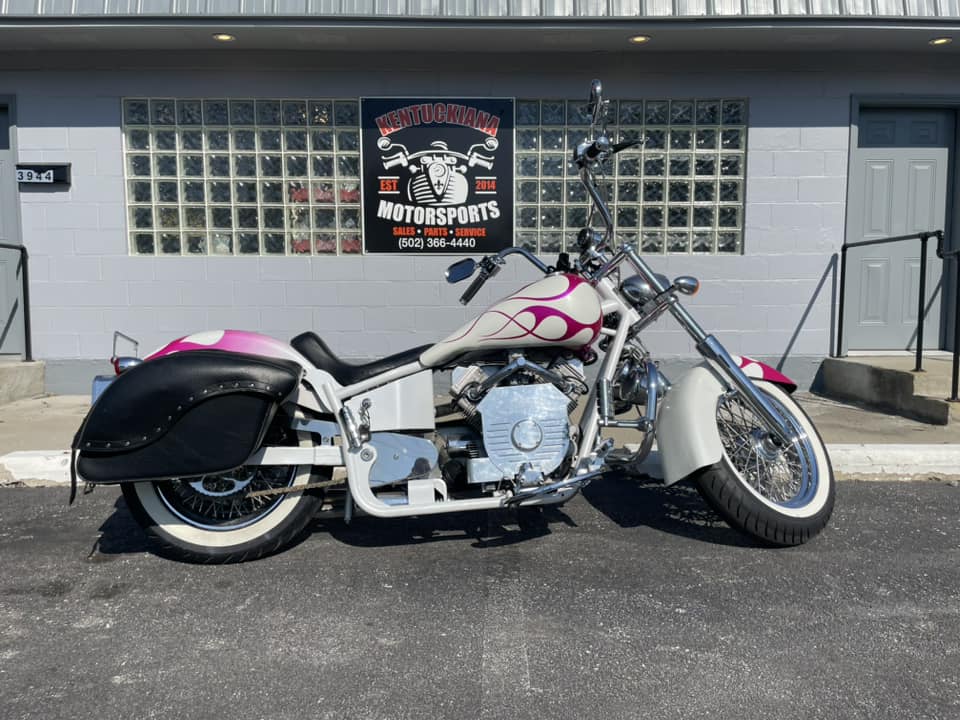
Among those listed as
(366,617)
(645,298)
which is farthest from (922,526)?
(366,617)

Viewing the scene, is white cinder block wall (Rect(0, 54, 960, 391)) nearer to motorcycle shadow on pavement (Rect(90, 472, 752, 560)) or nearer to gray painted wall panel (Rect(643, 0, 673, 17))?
A: gray painted wall panel (Rect(643, 0, 673, 17))

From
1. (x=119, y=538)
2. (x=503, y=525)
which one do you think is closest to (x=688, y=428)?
(x=503, y=525)

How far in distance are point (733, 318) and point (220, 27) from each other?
506cm

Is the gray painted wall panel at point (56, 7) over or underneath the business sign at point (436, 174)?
over

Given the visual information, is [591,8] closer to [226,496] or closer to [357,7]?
[357,7]

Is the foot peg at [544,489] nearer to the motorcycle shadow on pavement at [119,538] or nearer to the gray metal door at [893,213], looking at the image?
A: the motorcycle shadow on pavement at [119,538]

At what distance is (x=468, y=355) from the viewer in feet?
10.0

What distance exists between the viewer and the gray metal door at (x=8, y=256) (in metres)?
6.56

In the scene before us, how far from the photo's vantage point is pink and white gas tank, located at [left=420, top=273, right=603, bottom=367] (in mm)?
2926

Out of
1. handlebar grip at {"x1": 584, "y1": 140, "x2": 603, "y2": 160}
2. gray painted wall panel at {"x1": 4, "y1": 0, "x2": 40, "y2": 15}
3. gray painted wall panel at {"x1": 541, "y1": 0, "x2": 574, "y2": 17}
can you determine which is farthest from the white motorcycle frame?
gray painted wall panel at {"x1": 4, "y1": 0, "x2": 40, "y2": 15}

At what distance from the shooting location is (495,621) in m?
2.54

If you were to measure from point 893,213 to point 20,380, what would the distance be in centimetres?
817

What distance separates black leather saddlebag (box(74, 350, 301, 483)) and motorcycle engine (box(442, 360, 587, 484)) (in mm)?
830

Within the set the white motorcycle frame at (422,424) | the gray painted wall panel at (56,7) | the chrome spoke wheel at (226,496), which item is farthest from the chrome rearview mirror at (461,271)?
the gray painted wall panel at (56,7)
